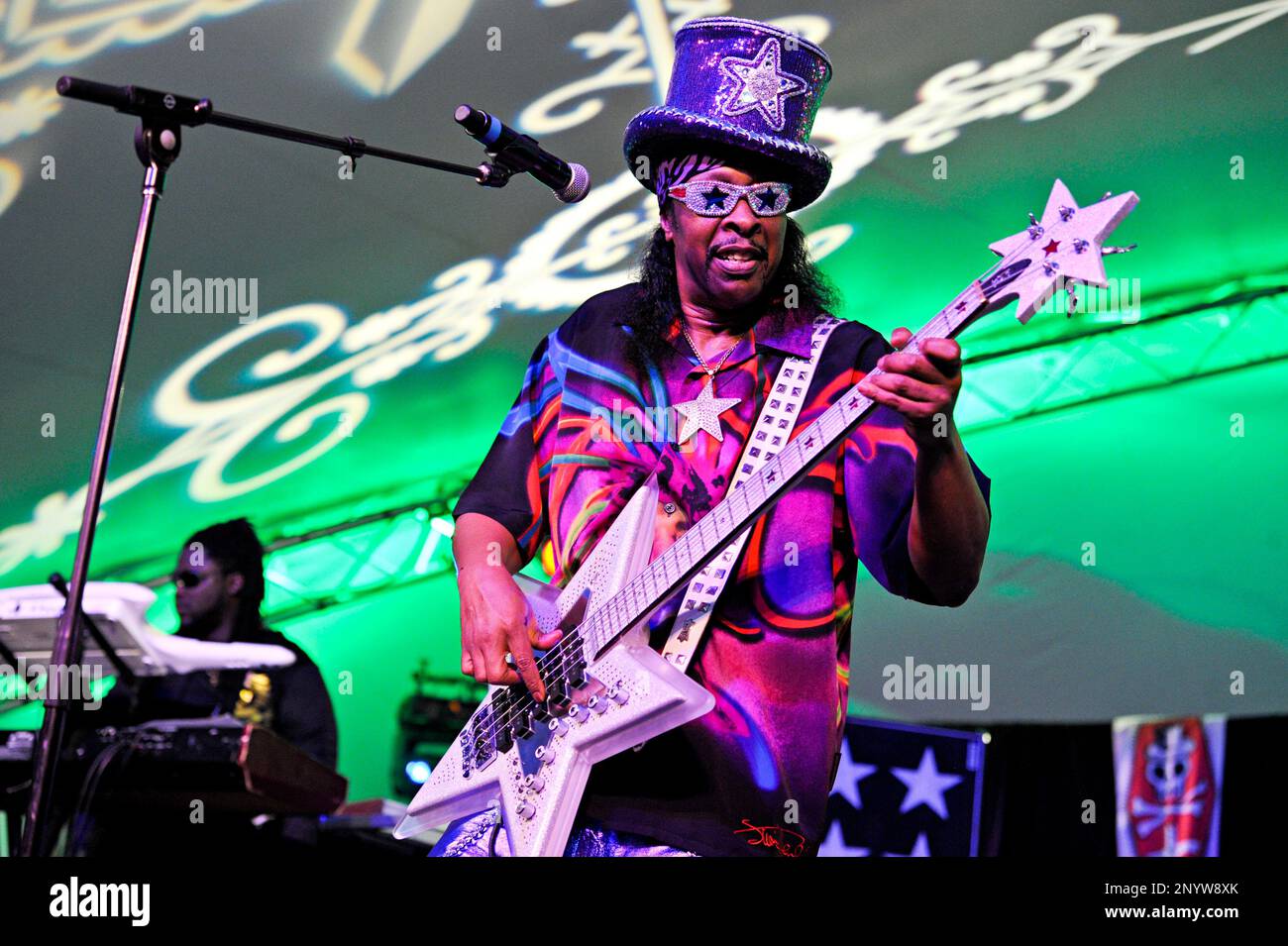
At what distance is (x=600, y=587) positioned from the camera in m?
2.27

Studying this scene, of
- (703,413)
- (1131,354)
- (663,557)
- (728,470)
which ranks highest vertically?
(1131,354)

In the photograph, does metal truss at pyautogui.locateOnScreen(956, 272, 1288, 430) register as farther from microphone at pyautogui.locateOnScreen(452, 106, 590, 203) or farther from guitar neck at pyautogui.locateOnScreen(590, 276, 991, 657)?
guitar neck at pyautogui.locateOnScreen(590, 276, 991, 657)

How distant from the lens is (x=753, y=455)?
226 cm

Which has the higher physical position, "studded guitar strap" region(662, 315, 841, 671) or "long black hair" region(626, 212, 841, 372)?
"long black hair" region(626, 212, 841, 372)

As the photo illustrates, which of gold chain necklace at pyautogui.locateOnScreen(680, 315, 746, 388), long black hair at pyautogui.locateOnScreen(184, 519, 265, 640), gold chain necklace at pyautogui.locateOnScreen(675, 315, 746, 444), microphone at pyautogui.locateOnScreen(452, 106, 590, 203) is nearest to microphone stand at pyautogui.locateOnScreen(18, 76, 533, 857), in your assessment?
microphone at pyautogui.locateOnScreen(452, 106, 590, 203)

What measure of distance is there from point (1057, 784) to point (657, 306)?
254 centimetres

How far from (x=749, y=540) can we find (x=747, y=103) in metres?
0.81

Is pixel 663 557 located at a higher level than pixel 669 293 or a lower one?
lower

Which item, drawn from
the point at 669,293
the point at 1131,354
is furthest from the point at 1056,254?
the point at 1131,354
